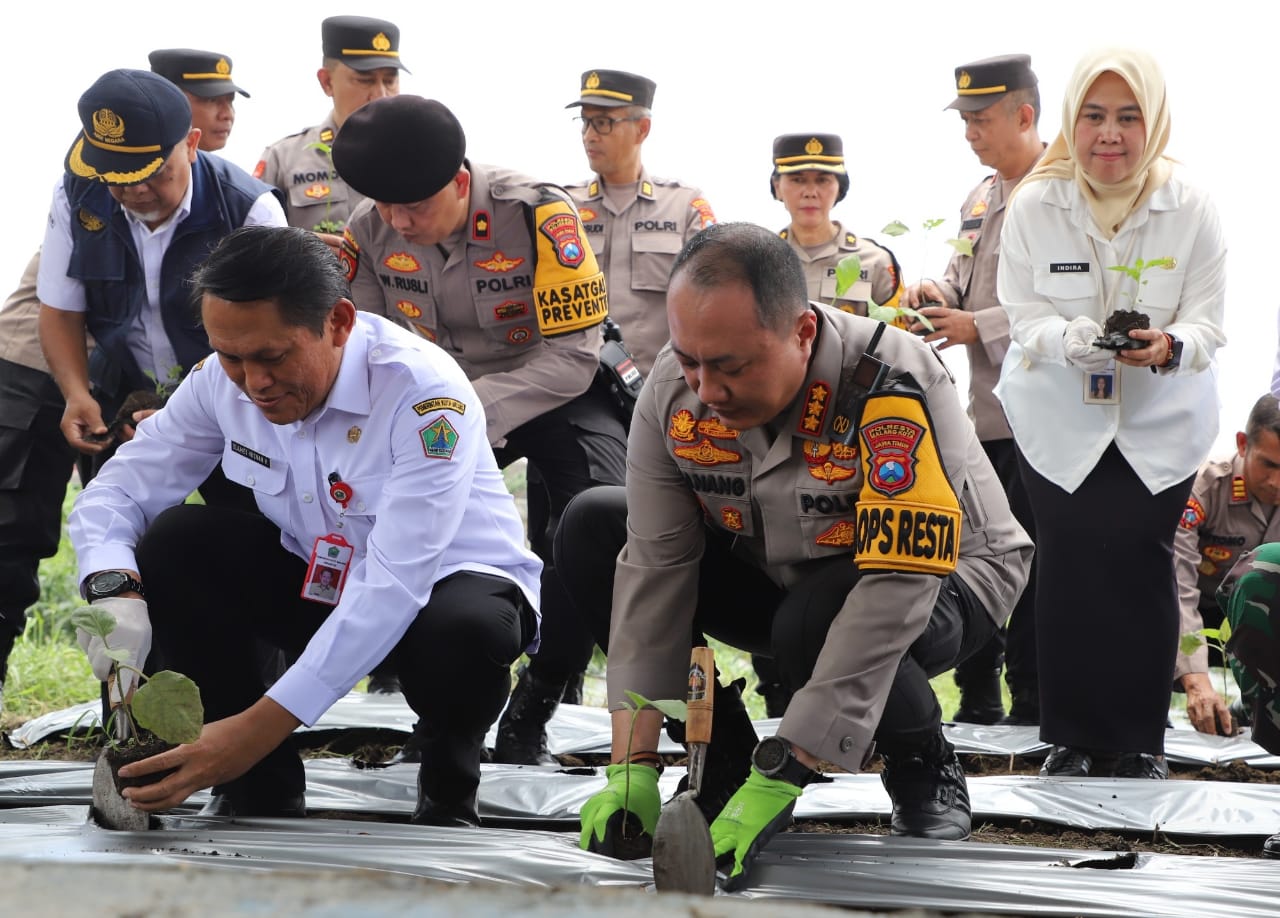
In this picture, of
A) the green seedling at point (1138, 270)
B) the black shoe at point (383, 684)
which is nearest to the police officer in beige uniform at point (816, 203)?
the green seedling at point (1138, 270)

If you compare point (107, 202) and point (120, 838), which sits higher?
point (107, 202)

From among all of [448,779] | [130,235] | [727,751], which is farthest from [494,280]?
[727,751]

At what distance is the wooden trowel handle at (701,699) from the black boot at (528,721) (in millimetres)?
1536

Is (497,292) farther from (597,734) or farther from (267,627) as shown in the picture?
(267,627)

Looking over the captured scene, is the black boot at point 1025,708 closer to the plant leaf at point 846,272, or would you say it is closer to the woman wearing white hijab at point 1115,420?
the woman wearing white hijab at point 1115,420

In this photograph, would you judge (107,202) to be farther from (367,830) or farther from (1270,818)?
(1270,818)

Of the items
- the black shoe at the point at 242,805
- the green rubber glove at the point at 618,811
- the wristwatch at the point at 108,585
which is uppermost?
the wristwatch at the point at 108,585

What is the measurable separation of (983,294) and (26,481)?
279 cm

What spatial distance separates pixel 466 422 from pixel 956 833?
1.12 metres

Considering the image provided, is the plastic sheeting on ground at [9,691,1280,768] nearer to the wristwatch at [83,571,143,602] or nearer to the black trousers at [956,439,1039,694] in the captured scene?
the black trousers at [956,439,1039,694]

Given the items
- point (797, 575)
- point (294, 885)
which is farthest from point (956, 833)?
point (294, 885)

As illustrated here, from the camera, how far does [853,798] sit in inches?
114

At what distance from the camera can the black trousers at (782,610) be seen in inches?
94.0

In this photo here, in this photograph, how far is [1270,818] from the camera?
276cm
